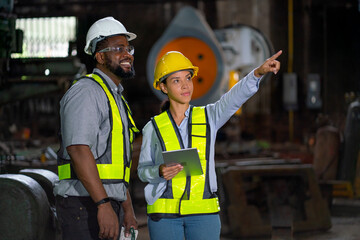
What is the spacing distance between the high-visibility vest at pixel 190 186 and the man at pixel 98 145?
248 mm

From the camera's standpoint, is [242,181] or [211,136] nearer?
[211,136]

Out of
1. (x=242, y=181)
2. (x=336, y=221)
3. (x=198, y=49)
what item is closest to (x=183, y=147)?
(x=198, y=49)

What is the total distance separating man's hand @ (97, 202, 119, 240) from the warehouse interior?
1109 mm

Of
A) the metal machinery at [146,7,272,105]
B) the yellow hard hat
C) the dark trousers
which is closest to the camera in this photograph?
the dark trousers

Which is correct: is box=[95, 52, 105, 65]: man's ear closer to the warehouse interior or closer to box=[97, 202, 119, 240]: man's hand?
the warehouse interior

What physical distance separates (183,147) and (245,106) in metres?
14.6

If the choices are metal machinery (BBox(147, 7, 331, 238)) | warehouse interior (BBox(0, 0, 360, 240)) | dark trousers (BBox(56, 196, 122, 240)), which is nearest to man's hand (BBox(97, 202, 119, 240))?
dark trousers (BBox(56, 196, 122, 240))

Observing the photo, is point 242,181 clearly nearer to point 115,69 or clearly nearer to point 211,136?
point 211,136

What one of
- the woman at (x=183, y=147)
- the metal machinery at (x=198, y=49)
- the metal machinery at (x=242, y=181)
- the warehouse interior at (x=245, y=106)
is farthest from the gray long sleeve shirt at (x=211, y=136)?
the metal machinery at (x=198, y=49)

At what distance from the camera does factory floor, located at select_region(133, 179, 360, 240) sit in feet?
27.3

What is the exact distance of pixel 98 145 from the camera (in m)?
3.59

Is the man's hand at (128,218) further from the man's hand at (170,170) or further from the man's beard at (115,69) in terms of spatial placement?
the man's beard at (115,69)

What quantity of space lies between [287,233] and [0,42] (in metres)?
4.19

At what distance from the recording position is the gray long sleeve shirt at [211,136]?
3908mm
